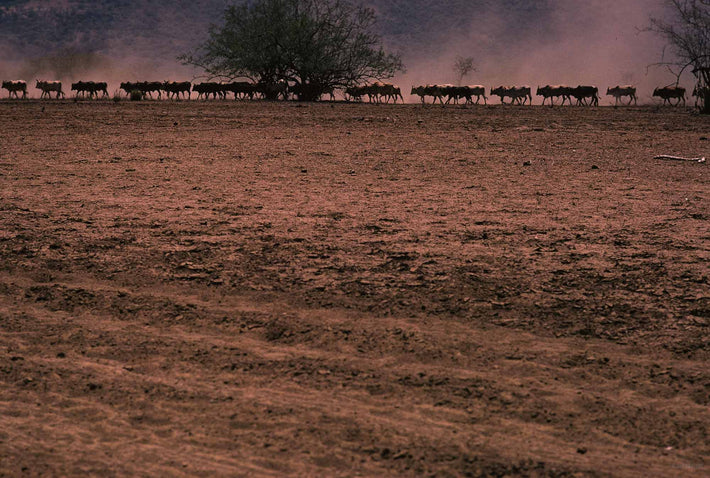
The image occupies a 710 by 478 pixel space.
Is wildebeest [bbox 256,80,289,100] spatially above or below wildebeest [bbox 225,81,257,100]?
below

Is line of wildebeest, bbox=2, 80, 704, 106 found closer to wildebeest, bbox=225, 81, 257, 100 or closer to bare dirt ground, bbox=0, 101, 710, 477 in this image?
wildebeest, bbox=225, 81, 257, 100

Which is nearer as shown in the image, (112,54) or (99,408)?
(99,408)

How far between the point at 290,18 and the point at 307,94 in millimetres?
3866

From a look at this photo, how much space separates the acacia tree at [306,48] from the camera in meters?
36.6

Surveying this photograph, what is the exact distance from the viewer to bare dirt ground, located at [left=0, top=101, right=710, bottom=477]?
3357 mm

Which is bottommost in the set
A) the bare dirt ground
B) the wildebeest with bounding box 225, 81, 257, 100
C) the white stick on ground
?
the bare dirt ground

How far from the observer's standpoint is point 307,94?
120ft

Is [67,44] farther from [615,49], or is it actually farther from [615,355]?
[615,355]

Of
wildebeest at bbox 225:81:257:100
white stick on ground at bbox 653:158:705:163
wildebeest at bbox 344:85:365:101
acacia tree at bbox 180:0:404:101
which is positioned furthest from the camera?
wildebeest at bbox 225:81:257:100

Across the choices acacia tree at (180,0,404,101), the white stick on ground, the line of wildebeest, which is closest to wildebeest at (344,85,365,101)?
the line of wildebeest

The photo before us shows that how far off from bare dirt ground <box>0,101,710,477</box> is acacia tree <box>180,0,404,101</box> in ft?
91.5

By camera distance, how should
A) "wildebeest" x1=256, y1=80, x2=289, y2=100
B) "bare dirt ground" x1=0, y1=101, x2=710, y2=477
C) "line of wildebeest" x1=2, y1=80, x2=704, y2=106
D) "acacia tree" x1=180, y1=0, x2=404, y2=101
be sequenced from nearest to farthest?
"bare dirt ground" x1=0, y1=101, x2=710, y2=477 → "acacia tree" x1=180, y1=0, x2=404, y2=101 → "wildebeest" x1=256, y1=80, x2=289, y2=100 → "line of wildebeest" x1=2, y1=80, x2=704, y2=106

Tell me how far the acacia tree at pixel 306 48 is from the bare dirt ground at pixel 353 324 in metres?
27.9

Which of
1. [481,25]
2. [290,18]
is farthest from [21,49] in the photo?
[290,18]
